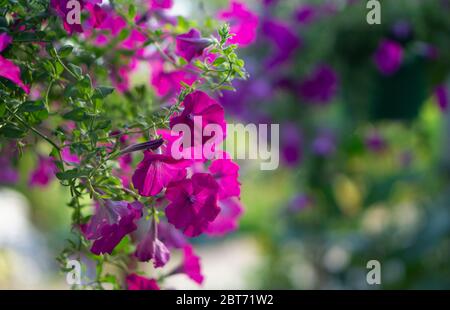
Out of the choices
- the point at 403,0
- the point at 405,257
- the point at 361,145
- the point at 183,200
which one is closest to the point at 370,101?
the point at 403,0

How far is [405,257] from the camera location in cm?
236

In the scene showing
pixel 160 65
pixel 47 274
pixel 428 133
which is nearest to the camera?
pixel 160 65

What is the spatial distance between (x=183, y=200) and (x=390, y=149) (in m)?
2.22

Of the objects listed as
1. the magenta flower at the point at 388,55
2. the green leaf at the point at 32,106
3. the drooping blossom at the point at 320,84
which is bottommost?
the green leaf at the point at 32,106

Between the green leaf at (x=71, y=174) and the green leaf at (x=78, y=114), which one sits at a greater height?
the green leaf at (x=78, y=114)

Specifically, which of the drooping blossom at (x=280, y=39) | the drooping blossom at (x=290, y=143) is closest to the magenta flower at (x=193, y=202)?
the drooping blossom at (x=280, y=39)

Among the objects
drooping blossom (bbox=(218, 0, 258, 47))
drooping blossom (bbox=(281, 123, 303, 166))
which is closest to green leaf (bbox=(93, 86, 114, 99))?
drooping blossom (bbox=(218, 0, 258, 47))

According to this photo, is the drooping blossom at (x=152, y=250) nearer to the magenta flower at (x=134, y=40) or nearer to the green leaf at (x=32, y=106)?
the green leaf at (x=32, y=106)

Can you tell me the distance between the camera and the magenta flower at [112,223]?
55 cm

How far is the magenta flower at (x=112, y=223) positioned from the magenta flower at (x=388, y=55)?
3.71 ft

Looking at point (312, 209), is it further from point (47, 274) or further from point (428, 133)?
point (47, 274)

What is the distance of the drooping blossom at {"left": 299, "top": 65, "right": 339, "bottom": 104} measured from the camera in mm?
1729
